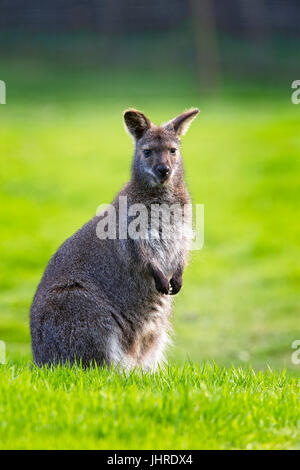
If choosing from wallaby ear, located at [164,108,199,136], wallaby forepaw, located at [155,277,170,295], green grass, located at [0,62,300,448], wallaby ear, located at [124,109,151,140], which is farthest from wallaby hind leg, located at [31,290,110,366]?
wallaby ear, located at [164,108,199,136]

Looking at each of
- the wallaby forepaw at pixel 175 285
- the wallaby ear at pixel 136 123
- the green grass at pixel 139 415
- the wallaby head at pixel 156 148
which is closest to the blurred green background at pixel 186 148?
the wallaby forepaw at pixel 175 285

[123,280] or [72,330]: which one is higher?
[123,280]

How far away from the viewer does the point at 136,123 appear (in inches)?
239

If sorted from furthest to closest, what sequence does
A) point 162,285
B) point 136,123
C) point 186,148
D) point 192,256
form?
point 186,148, point 192,256, point 136,123, point 162,285

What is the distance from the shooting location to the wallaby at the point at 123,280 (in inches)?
223

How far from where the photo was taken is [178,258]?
6.08 metres

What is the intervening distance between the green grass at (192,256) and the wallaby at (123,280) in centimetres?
39

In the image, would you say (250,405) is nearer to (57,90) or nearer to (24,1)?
(57,90)

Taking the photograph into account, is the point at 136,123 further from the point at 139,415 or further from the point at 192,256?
the point at 139,415

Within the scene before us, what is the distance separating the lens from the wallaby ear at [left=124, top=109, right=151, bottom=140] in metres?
6.01

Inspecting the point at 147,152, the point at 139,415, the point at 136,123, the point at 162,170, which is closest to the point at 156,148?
the point at 147,152

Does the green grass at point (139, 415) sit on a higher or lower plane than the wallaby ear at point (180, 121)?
lower

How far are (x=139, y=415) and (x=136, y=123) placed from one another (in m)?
2.47

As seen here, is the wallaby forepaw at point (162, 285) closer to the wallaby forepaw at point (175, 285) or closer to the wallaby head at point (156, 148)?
the wallaby forepaw at point (175, 285)
